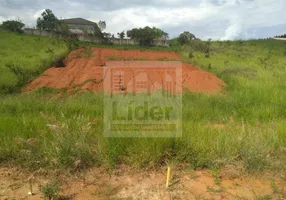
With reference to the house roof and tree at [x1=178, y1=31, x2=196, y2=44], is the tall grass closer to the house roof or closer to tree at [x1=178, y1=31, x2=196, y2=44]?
tree at [x1=178, y1=31, x2=196, y2=44]

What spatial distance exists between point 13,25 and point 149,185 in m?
30.2

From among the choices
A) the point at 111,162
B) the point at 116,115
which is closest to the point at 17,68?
the point at 116,115

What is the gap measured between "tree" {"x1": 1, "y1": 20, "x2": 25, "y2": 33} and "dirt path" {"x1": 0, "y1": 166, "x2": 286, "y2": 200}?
2848cm

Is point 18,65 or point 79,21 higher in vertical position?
point 79,21

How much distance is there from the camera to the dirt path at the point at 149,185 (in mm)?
2971

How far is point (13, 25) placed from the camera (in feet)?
94.7

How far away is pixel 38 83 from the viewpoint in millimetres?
11102

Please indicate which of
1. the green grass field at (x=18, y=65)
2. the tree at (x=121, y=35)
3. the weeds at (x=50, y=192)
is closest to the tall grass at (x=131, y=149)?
the weeds at (x=50, y=192)

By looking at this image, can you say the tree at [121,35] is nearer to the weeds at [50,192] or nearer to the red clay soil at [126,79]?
the red clay soil at [126,79]

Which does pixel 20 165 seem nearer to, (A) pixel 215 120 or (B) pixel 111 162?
(B) pixel 111 162

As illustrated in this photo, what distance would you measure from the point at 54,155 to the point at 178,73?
9446 millimetres

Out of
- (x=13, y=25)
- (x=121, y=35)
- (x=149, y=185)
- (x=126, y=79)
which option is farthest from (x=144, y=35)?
(x=149, y=185)

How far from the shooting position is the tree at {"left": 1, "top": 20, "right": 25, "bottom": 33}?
28.5 meters

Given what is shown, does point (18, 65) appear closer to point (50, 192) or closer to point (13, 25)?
point (50, 192)
